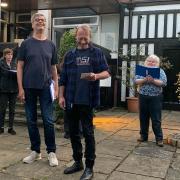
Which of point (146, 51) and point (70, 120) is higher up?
point (146, 51)

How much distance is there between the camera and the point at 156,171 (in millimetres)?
4492

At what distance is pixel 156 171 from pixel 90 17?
9.51 meters

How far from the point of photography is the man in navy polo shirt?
178 inches

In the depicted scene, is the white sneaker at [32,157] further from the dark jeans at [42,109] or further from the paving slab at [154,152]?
the paving slab at [154,152]

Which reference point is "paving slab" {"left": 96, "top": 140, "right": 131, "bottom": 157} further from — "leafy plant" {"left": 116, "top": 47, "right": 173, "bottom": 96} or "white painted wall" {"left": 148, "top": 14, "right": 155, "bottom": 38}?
"white painted wall" {"left": 148, "top": 14, "right": 155, "bottom": 38}

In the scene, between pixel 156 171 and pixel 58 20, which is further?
pixel 58 20

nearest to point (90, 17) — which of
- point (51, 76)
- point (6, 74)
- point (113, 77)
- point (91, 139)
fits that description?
point (113, 77)

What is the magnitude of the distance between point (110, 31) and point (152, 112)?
7.31 m

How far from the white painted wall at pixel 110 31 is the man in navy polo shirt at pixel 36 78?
8.54 meters

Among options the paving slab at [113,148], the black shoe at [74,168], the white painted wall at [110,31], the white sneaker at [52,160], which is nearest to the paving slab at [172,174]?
the paving slab at [113,148]

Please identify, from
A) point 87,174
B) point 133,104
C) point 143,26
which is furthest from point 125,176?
point 143,26

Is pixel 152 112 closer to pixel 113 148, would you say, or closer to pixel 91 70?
pixel 113 148

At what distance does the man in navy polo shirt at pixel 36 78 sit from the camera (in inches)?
178

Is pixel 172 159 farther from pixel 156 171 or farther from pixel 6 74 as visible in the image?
pixel 6 74
